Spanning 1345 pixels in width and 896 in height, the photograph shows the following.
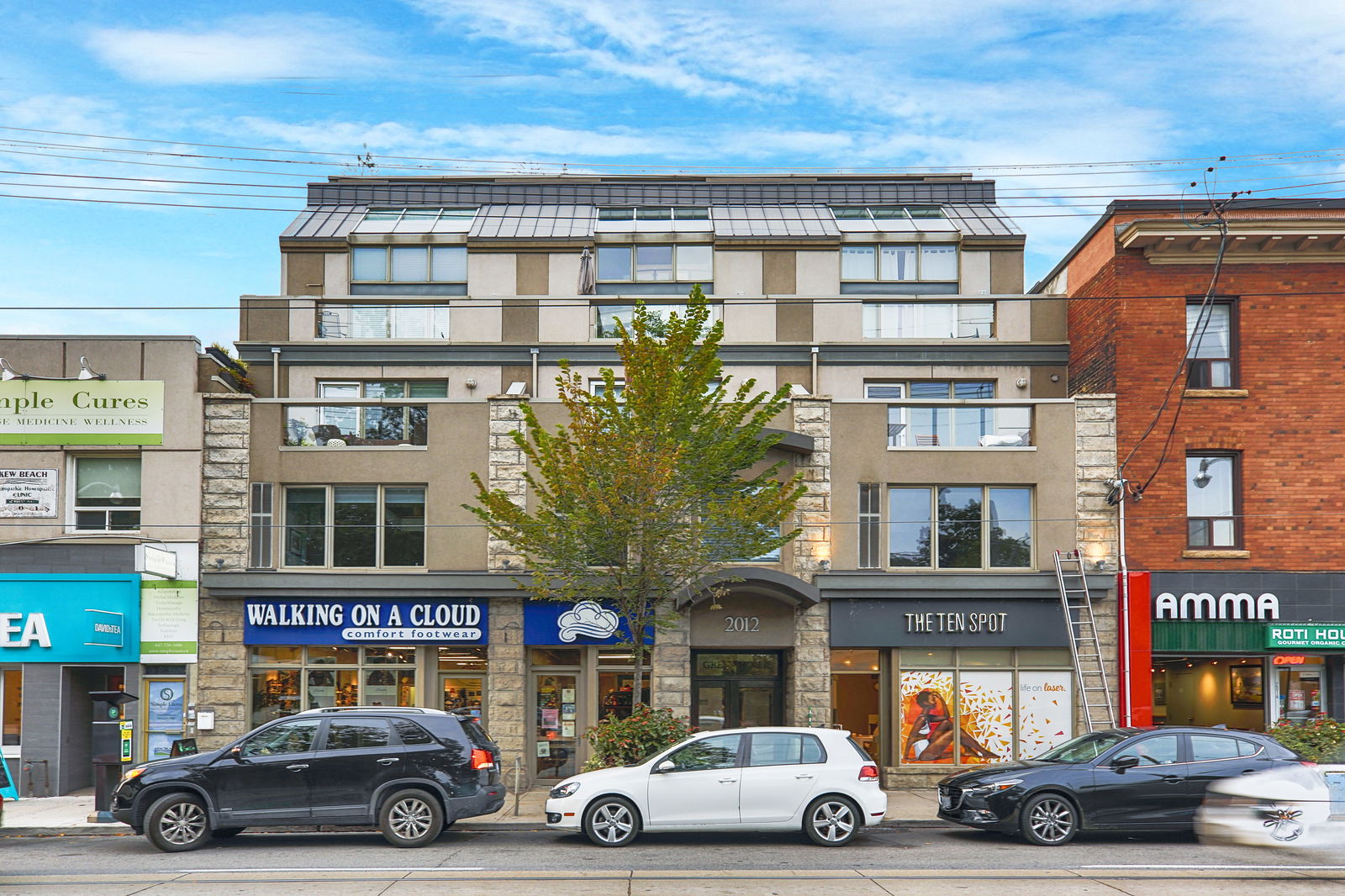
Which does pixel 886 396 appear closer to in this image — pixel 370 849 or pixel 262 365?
pixel 262 365

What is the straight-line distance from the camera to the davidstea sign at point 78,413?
835 inches

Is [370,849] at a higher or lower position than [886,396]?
lower

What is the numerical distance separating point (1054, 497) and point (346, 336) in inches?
556

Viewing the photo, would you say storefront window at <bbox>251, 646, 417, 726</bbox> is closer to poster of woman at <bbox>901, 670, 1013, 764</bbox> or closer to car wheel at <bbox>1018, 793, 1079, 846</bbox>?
poster of woman at <bbox>901, 670, 1013, 764</bbox>

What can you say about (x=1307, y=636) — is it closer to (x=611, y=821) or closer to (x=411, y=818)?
(x=611, y=821)

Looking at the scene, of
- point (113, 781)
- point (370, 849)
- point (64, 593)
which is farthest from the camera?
point (64, 593)

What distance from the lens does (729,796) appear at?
14.6 metres

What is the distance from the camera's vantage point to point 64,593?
20719 millimetres

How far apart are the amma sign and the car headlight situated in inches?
286

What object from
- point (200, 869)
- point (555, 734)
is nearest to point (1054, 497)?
point (555, 734)

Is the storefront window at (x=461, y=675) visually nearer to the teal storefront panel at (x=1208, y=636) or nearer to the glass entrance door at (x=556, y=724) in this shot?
the glass entrance door at (x=556, y=724)

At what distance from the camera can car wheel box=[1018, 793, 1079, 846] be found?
583 inches

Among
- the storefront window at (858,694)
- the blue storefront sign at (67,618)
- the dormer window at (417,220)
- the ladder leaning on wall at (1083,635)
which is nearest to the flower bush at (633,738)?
the storefront window at (858,694)

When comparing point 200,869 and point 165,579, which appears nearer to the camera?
point 200,869
